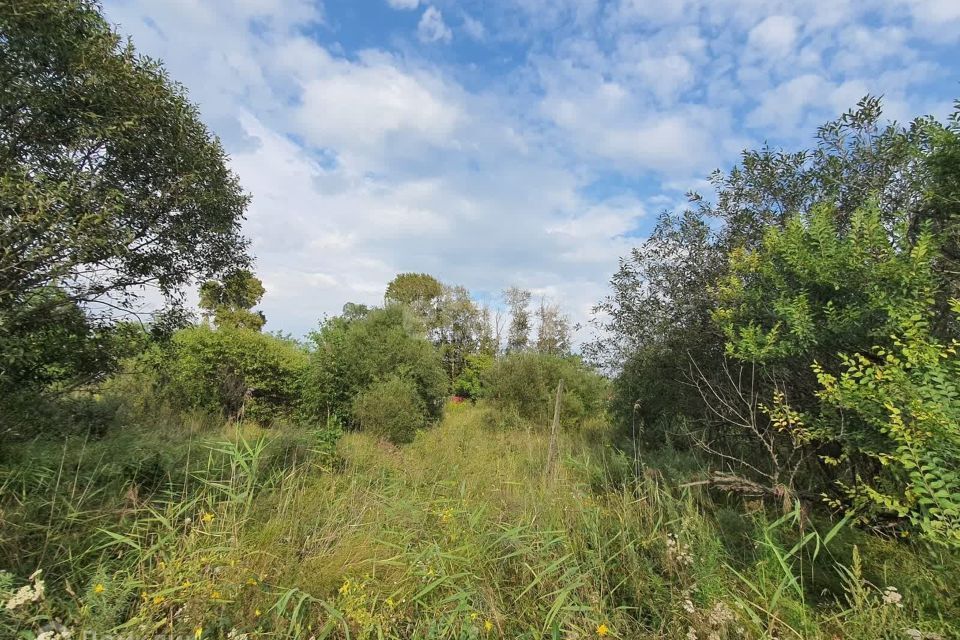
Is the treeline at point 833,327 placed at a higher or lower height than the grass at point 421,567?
higher

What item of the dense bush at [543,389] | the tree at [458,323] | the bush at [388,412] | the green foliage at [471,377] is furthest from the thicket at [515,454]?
the tree at [458,323]

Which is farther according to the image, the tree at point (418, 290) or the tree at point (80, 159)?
the tree at point (418, 290)

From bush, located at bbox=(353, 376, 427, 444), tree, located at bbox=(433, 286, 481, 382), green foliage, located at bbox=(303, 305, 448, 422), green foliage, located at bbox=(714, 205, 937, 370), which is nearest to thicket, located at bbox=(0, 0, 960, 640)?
green foliage, located at bbox=(714, 205, 937, 370)

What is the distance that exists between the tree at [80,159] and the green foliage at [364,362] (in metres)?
5.61

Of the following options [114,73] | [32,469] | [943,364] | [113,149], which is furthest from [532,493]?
[114,73]

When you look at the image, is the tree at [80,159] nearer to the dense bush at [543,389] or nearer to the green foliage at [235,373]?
the green foliage at [235,373]

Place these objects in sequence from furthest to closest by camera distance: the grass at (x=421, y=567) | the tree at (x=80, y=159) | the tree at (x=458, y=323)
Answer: the tree at (x=458, y=323), the tree at (x=80, y=159), the grass at (x=421, y=567)

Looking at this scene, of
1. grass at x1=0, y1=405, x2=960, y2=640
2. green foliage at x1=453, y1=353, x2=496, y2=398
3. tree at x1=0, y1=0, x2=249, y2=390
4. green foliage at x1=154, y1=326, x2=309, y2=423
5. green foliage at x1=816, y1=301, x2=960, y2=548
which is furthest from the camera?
green foliage at x1=453, y1=353, x2=496, y2=398

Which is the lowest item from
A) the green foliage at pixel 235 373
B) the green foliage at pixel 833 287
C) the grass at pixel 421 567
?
the grass at pixel 421 567

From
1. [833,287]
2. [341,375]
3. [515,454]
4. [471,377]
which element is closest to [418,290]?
[471,377]

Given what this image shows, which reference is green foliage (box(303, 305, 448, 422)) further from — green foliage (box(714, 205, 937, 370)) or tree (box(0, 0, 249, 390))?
green foliage (box(714, 205, 937, 370))

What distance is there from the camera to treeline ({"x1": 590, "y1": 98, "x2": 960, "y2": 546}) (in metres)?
2.29

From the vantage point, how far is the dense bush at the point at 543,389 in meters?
11.5

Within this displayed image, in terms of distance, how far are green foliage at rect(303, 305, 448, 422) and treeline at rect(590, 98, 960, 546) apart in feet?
22.2
